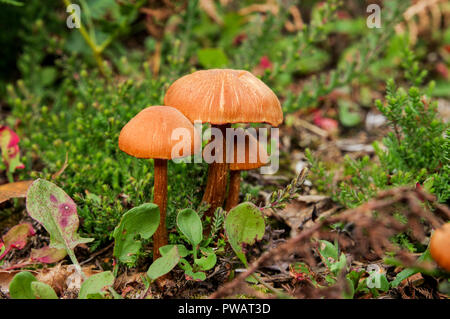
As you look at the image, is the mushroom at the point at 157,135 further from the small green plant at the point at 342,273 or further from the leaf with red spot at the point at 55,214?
the small green plant at the point at 342,273

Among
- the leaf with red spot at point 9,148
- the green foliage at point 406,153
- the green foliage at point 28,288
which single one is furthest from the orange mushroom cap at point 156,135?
the leaf with red spot at point 9,148

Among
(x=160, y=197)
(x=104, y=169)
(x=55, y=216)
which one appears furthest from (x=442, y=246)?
(x=104, y=169)

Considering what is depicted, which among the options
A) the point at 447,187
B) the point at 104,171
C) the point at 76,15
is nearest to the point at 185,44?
the point at 76,15

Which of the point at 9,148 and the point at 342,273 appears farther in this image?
the point at 9,148

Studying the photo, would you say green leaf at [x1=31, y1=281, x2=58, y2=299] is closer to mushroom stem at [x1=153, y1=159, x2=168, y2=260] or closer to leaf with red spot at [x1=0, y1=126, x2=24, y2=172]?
mushroom stem at [x1=153, y1=159, x2=168, y2=260]

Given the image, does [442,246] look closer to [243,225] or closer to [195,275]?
[243,225]

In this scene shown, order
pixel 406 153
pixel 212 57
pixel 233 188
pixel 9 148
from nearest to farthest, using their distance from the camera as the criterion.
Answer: pixel 233 188 < pixel 406 153 < pixel 9 148 < pixel 212 57
